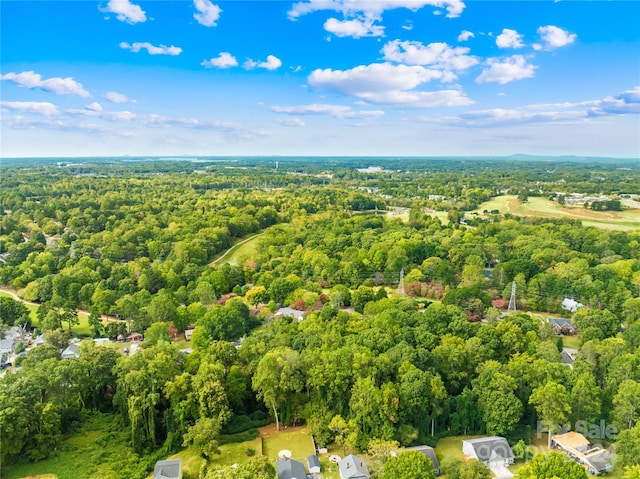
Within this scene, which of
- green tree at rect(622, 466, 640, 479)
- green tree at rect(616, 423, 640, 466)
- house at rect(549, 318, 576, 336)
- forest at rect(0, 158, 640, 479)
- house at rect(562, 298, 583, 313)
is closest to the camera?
green tree at rect(622, 466, 640, 479)

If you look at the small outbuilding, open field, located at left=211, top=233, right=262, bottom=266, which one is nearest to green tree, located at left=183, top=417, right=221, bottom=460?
the small outbuilding

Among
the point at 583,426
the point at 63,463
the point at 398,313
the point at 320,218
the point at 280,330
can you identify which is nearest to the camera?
the point at 63,463

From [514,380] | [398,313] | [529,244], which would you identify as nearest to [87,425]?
[398,313]

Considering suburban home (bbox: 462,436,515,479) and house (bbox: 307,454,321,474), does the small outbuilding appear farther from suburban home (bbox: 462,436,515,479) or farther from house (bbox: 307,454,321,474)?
house (bbox: 307,454,321,474)

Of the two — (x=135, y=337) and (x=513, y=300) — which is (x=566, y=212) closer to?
(x=513, y=300)

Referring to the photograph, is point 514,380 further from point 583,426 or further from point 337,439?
point 337,439

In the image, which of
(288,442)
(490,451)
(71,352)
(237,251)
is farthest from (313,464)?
(237,251)
